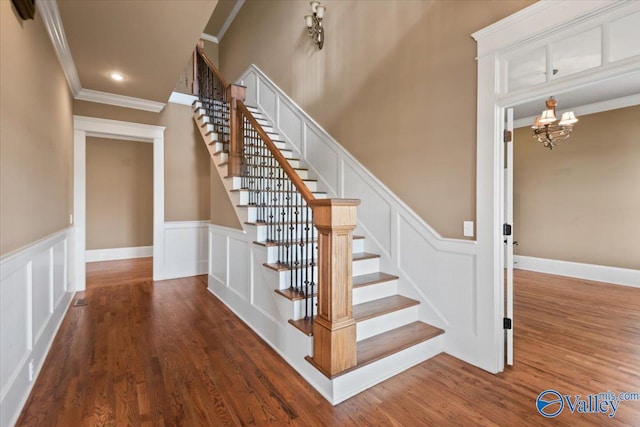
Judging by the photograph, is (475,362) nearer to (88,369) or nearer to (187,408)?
(187,408)

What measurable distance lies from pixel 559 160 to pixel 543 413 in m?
5.09

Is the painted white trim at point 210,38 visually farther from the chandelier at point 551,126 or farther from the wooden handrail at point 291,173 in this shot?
the chandelier at point 551,126

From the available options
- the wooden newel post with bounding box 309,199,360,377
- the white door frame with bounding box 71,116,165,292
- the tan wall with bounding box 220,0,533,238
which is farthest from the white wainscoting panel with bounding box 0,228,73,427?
the tan wall with bounding box 220,0,533,238

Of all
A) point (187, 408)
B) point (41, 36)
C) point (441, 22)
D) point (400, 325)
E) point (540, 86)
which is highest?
point (441, 22)

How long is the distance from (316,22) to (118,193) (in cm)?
573

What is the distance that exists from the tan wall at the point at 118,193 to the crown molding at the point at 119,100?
2.61m

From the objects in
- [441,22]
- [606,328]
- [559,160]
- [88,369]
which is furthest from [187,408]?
[559,160]

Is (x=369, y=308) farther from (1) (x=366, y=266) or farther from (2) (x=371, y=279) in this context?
(1) (x=366, y=266)

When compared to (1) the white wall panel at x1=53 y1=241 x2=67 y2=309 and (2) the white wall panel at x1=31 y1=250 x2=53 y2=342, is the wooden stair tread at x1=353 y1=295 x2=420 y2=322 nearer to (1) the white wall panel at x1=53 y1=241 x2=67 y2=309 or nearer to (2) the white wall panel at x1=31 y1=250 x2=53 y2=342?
(2) the white wall panel at x1=31 y1=250 x2=53 y2=342

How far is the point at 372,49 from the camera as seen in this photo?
3184 millimetres

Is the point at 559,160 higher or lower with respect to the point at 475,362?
higher

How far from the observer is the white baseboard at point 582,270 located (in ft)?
14.9

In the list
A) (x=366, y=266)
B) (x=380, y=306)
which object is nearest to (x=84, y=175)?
(x=366, y=266)

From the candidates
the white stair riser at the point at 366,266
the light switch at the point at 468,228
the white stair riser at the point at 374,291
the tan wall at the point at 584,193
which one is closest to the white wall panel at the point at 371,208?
the white stair riser at the point at 366,266
